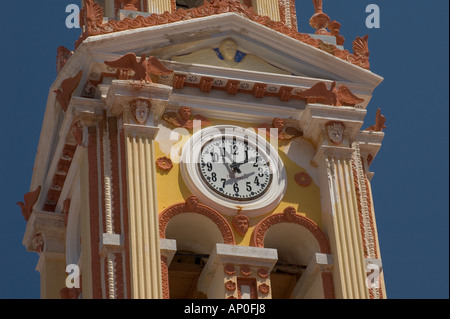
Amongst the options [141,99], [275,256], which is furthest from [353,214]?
[141,99]

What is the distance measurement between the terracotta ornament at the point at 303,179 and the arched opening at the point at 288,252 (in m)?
1.11

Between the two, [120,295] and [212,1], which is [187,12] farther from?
[120,295]

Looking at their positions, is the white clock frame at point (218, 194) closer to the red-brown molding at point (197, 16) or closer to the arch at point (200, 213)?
the arch at point (200, 213)

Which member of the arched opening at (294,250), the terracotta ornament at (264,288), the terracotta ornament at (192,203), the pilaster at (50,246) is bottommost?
the terracotta ornament at (264,288)

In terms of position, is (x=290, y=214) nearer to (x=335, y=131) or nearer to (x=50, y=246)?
(x=335, y=131)

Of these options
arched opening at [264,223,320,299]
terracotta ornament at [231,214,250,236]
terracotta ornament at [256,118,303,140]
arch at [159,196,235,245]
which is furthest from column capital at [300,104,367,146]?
arch at [159,196,235,245]

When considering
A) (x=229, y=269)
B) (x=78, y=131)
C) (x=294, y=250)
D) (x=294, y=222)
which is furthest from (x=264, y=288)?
(x=78, y=131)

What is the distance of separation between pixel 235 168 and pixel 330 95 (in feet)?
9.19

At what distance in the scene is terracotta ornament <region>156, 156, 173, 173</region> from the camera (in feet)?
162

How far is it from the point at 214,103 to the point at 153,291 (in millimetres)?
5789

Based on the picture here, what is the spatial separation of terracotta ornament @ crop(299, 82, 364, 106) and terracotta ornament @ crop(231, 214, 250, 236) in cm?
355

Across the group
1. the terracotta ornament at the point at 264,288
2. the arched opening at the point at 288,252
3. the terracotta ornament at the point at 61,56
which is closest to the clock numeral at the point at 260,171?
the arched opening at the point at 288,252

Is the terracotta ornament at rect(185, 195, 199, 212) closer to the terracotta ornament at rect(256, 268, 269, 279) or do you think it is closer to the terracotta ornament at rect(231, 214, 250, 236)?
the terracotta ornament at rect(231, 214, 250, 236)

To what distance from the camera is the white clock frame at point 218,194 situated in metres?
49.1
